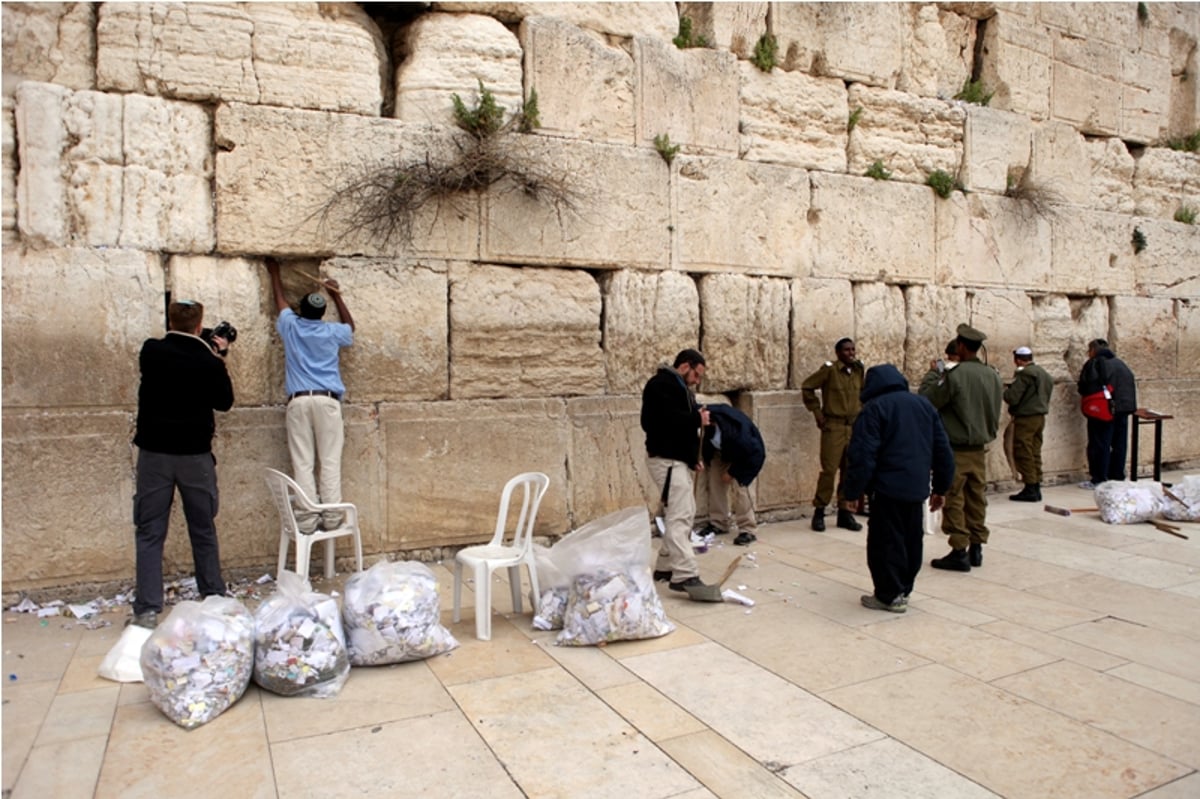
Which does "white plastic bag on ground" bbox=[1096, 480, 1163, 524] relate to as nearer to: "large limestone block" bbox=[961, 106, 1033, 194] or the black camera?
"large limestone block" bbox=[961, 106, 1033, 194]

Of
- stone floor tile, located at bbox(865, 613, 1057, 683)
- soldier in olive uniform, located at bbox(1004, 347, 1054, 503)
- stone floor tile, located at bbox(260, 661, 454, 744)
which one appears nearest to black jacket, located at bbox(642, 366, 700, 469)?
stone floor tile, located at bbox(865, 613, 1057, 683)

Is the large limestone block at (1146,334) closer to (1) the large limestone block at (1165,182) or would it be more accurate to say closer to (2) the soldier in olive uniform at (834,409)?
(1) the large limestone block at (1165,182)

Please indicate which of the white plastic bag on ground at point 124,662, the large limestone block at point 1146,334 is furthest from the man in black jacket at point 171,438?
the large limestone block at point 1146,334

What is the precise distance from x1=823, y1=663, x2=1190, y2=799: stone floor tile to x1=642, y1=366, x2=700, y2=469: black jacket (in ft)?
6.09

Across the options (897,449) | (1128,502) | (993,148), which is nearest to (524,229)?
(897,449)

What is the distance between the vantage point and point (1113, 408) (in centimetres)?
841

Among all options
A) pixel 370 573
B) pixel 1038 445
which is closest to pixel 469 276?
pixel 370 573

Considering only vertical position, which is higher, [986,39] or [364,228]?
[986,39]

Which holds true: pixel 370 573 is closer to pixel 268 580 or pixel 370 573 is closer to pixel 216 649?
pixel 216 649

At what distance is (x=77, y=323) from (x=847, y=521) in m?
5.70

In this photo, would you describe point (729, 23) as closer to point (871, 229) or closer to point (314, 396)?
point (871, 229)

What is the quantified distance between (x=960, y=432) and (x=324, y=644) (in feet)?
A: 14.6

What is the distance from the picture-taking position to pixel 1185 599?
4.95m

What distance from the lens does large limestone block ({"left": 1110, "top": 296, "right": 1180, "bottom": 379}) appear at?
921 cm
